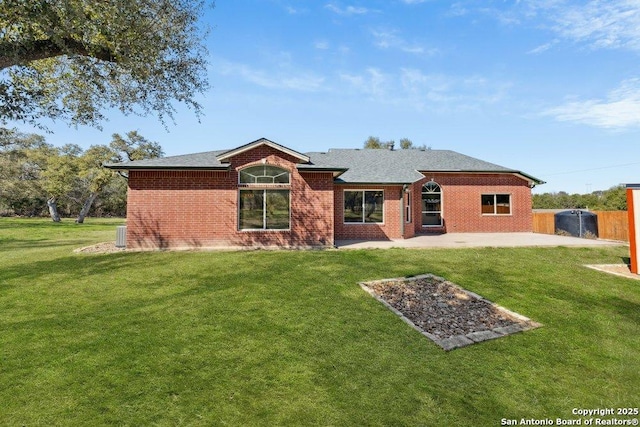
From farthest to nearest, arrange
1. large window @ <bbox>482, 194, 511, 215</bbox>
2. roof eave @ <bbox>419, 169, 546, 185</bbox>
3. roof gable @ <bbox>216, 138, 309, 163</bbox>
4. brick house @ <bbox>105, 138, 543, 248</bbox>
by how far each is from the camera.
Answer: large window @ <bbox>482, 194, 511, 215</bbox> → roof eave @ <bbox>419, 169, 546, 185</bbox> → brick house @ <bbox>105, 138, 543, 248</bbox> → roof gable @ <bbox>216, 138, 309, 163</bbox>

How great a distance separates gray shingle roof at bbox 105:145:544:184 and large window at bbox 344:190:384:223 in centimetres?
82

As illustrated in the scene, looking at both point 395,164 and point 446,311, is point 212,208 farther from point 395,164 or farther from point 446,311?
point 395,164

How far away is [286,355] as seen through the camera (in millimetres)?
4203

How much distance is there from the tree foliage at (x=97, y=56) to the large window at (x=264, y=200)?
364 cm

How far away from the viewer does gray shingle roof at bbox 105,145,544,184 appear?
12820 mm

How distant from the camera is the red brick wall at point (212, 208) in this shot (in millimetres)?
12742

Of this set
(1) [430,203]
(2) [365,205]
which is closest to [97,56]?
(2) [365,205]

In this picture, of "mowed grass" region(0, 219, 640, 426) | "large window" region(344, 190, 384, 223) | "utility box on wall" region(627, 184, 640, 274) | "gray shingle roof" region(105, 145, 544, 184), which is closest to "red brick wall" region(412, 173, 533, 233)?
"gray shingle roof" region(105, 145, 544, 184)

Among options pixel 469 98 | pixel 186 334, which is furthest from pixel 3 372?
pixel 469 98

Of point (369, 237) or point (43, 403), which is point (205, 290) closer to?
point (43, 403)

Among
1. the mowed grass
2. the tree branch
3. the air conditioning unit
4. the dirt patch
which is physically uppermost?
the tree branch

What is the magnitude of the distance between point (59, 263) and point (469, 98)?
72.2 feet

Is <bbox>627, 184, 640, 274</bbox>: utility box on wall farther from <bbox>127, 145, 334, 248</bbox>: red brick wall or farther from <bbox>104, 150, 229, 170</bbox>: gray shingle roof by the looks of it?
<bbox>104, 150, 229, 170</bbox>: gray shingle roof

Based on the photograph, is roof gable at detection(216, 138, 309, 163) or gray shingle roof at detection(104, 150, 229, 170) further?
roof gable at detection(216, 138, 309, 163)
